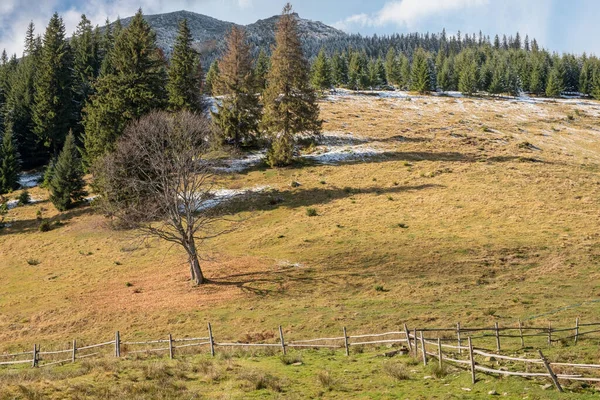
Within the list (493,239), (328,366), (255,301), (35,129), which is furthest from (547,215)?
(35,129)

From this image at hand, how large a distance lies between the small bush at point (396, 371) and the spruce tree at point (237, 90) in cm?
4591

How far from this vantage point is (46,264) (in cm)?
3684

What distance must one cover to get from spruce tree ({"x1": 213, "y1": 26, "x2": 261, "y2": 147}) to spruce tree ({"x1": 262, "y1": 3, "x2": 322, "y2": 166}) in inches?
128

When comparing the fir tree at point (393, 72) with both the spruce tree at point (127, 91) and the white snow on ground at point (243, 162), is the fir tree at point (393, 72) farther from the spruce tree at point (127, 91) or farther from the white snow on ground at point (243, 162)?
the spruce tree at point (127, 91)

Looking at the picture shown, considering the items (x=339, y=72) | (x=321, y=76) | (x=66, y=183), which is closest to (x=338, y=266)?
(x=66, y=183)

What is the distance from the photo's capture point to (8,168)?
59250 millimetres

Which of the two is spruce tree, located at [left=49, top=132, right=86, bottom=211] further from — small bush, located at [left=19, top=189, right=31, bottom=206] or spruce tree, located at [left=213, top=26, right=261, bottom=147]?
spruce tree, located at [left=213, top=26, right=261, bottom=147]

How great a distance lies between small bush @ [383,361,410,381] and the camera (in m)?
14.6

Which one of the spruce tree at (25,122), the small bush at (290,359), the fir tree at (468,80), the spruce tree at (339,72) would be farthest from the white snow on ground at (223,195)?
the spruce tree at (339,72)

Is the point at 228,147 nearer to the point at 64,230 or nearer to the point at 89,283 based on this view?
the point at 64,230

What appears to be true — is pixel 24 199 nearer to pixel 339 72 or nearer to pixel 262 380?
pixel 262 380

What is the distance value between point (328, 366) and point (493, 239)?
22411 mm

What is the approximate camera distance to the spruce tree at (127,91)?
47125 millimetres

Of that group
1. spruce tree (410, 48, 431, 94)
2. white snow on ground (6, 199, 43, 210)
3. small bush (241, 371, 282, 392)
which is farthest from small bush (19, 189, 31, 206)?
spruce tree (410, 48, 431, 94)
